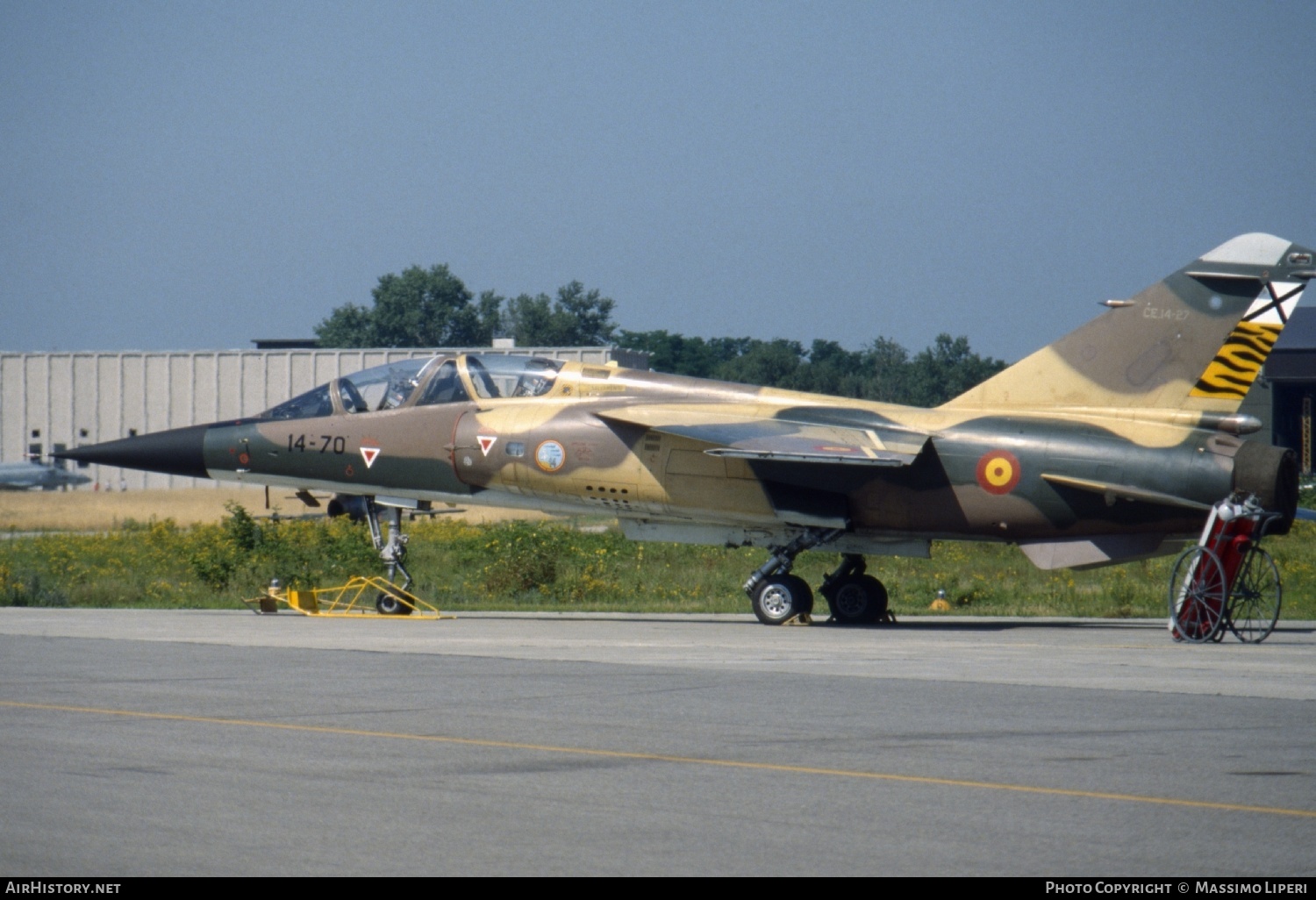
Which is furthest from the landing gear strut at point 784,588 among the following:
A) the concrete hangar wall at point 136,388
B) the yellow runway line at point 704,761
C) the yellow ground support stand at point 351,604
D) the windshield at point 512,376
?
the concrete hangar wall at point 136,388

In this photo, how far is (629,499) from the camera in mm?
19750

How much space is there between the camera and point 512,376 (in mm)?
20500

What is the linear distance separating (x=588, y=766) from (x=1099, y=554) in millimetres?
11561

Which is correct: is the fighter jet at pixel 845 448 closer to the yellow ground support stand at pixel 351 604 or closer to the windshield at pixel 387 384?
Result: the windshield at pixel 387 384

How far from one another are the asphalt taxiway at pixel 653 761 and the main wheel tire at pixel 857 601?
4.50 meters

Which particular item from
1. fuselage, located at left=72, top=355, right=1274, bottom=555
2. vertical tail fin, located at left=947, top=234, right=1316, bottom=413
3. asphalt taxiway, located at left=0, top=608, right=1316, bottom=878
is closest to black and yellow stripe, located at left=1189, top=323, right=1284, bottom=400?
vertical tail fin, located at left=947, top=234, right=1316, bottom=413

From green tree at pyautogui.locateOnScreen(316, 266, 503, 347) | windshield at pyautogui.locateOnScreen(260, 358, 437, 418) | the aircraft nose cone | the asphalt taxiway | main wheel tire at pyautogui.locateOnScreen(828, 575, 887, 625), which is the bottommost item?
main wheel tire at pyautogui.locateOnScreen(828, 575, 887, 625)

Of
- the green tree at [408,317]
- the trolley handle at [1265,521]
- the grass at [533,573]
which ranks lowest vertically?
the grass at [533,573]

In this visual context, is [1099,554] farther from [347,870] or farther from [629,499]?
→ [347,870]

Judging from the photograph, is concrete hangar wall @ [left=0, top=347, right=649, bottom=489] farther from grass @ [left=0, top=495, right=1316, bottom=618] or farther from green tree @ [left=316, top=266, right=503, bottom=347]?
green tree @ [left=316, top=266, right=503, bottom=347]

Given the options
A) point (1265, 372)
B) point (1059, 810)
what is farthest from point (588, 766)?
point (1265, 372)

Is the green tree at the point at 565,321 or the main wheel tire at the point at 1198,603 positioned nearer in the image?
the main wheel tire at the point at 1198,603

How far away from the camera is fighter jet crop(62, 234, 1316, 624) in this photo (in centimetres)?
1789

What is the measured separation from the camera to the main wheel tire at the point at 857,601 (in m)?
19.9
